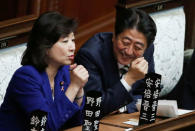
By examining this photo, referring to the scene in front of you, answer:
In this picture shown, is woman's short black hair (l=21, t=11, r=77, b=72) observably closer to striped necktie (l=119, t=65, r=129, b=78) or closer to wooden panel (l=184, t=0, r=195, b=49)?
striped necktie (l=119, t=65, r=129, b=78)

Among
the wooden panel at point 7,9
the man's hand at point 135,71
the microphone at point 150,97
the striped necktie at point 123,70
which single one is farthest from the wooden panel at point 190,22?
the microphone at point 150,97

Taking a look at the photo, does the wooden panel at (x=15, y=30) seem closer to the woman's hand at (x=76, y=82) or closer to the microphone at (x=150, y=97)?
the woman's hand at (x=76, y=82)

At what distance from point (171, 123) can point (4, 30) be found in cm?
140

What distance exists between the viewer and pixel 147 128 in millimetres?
1911

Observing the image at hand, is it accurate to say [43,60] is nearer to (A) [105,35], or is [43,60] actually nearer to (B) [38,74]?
(B) [38,74]

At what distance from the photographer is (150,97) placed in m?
2.61

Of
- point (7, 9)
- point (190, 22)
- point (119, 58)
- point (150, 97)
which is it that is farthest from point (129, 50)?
point (190, 22)

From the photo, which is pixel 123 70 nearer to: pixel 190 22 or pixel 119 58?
pixel 119 58

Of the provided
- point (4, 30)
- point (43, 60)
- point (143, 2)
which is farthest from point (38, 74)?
point (143, 2)

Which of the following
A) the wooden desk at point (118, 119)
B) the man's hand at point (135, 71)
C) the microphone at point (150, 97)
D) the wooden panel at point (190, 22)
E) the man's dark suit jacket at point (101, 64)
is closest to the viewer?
the microphone at point (150, 97)

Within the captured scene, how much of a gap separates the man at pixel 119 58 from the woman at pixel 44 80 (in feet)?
1.14

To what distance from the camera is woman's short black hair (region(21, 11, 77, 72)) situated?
261 cm

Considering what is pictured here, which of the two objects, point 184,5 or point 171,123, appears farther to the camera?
point 184,5

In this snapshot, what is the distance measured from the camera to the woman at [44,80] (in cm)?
259
